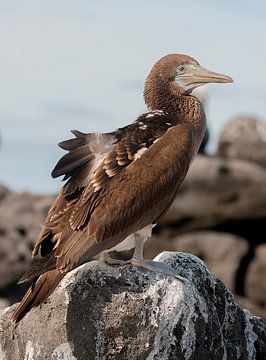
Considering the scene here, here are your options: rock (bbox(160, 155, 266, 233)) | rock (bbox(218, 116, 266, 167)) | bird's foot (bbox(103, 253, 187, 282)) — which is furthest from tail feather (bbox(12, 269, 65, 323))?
rock (bbox(218, 116, 266, 167))

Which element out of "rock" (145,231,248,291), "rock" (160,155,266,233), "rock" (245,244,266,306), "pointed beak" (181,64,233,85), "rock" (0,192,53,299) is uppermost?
"pointed beak" (181,64,233,85)

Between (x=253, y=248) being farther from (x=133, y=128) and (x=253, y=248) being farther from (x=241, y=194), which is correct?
(x=133, y=128)

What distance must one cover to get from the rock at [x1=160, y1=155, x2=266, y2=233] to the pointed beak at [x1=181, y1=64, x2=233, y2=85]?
707 inches

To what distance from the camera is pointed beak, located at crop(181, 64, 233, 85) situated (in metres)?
10.9

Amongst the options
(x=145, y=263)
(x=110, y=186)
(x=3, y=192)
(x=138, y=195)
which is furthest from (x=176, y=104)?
(x=3, y=192)

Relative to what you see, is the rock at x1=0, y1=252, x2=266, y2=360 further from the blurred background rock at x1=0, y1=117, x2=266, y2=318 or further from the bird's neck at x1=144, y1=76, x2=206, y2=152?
the blurred background rock at x1=0, y1=117, x2=266, y2=318

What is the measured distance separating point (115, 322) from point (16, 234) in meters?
13.8

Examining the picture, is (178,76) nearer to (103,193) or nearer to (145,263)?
(103,193)

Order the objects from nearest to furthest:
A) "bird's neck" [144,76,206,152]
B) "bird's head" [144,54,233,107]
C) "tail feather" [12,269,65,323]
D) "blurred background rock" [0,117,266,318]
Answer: "tail feather" [12,269,65,323], "bird's neck" [144,76,206,152], "bird's head" [144,54,233,107], "blurred background rock" [0,117,266,318]

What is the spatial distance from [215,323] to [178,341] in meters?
0.40

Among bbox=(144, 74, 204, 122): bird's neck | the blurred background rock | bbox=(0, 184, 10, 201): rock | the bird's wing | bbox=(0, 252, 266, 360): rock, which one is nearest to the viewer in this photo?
bbox=(0, 252, 266, 360): rock

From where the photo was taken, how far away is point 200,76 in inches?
429

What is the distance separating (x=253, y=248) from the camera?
29.4m

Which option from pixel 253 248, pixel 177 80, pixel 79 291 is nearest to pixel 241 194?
pixel 253 248
